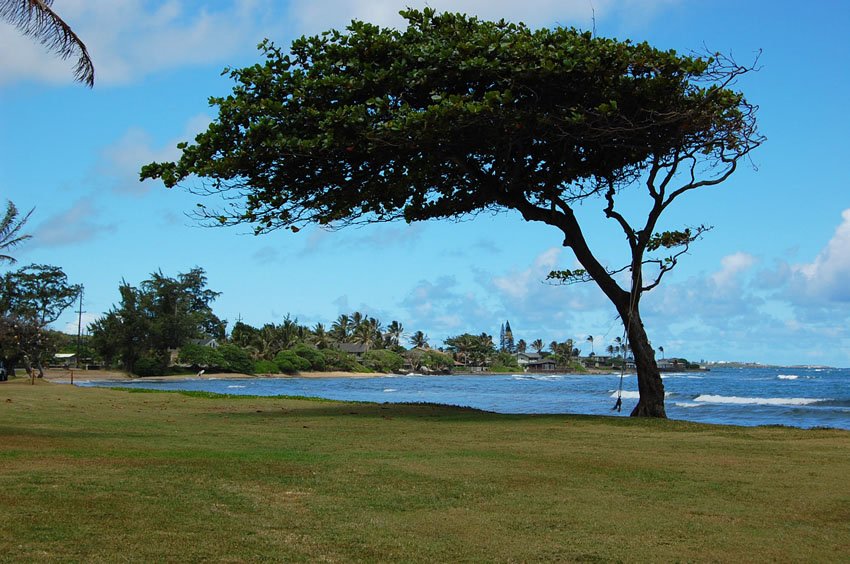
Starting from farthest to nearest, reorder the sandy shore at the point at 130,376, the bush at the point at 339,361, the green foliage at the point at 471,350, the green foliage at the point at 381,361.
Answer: the green foliage at the point at 471,350 → the green foliage at the point at 381,361 → the bush at the point at 339,361 → the sandy shore at the point at 130,376

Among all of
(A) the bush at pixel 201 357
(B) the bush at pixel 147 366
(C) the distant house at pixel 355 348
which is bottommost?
(B) the bush at pixel 147 366

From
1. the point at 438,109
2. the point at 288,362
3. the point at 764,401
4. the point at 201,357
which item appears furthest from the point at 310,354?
the point at 438,109

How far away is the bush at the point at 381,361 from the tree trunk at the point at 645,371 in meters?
123

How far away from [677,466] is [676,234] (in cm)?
1094

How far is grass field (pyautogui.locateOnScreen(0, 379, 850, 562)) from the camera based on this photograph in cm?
655

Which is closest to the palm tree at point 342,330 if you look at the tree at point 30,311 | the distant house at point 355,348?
the distant house at point 355,348

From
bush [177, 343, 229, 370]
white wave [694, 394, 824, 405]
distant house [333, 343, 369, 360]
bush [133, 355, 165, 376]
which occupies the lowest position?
white wave [694, 394, 824, 405]

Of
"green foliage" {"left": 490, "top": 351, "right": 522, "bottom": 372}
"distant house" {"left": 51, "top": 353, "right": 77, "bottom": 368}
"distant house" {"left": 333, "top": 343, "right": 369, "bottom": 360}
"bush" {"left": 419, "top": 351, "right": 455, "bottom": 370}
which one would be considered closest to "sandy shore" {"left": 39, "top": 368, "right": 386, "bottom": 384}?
"distant house" {"left": 51, "top": 353, "right": 77, "bottom": 368}

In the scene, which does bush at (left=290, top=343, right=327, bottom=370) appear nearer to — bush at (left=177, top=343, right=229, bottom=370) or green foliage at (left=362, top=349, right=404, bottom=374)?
bush at (left=177, top=343, right=229, bottom=370)

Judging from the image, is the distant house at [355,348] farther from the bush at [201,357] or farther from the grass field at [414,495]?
the grass field at [414,495]

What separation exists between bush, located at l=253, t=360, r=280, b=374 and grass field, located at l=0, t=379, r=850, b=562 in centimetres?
10107

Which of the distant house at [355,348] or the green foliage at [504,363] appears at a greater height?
the distant house at [355,348]

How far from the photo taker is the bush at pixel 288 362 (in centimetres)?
11844

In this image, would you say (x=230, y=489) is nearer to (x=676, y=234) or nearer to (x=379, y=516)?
(x=379, y=516)
